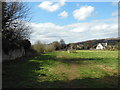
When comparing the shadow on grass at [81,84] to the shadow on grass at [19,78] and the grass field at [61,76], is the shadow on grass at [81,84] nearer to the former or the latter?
the grass field at [61,76]

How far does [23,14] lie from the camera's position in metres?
16.8

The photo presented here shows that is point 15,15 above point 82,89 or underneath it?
above

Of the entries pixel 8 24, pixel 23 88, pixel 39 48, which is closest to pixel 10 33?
pixel 8 24

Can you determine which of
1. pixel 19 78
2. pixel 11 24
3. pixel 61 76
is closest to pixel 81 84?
pixel 61 76

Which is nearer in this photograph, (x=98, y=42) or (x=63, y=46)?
(x=63, y=46)

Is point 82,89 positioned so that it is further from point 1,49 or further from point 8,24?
point 8,24

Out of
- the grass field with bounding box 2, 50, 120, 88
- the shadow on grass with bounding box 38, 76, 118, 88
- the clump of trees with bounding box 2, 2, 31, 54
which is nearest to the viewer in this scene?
the shadow on grass with bounding box 38, 76, 118, 88

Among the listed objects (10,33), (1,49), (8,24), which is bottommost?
(1,49)

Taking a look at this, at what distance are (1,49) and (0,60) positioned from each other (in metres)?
1.53

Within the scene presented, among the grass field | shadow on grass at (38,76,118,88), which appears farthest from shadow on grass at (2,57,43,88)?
shadow on grass at (38,76,118,88)

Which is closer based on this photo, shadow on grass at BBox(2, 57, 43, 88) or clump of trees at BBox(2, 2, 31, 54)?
shadow on grass at BBox(2, 57, 43, 88)

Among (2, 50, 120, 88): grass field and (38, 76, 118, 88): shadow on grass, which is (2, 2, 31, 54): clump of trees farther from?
(38, 76, 118, 88): shadow on grass

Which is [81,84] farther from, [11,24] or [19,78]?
[11,24]

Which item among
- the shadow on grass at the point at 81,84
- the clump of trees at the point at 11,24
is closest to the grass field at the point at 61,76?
the shadow on grass at the point at 81,84
